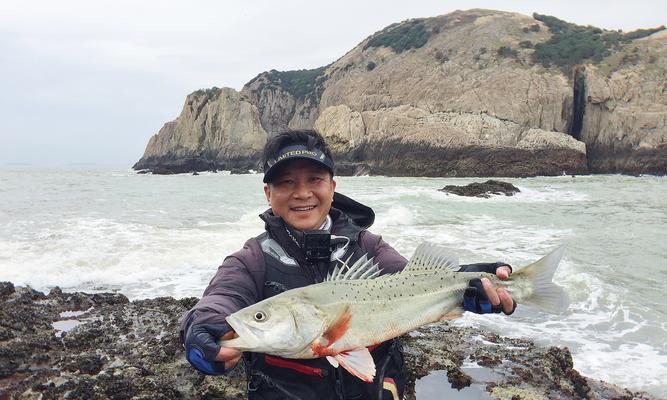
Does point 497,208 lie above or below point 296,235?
below

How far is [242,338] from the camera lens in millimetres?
2207

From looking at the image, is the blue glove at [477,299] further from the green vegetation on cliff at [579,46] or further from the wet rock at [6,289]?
the green vegetation on cliff at [579,46]

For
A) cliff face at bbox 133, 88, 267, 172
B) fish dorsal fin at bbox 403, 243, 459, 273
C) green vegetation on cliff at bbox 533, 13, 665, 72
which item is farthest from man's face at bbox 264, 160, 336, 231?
cliff face at bbox 133, 88, 267, 172

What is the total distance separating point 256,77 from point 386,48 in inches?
1756

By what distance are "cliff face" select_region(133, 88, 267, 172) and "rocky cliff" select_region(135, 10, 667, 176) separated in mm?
9406

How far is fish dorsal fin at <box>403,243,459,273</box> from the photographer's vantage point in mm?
3150

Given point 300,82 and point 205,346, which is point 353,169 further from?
point 205,346

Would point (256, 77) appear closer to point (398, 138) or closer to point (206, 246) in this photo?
point (398, 138)

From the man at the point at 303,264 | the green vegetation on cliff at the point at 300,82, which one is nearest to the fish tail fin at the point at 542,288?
the man at the point at 303,264

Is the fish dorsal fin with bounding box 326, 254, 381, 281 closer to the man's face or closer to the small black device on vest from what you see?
the small black device on vest

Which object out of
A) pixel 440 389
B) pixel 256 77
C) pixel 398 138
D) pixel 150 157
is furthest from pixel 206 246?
pixel 256 77

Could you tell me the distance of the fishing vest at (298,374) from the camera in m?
2.69

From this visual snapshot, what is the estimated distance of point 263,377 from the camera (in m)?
2.70

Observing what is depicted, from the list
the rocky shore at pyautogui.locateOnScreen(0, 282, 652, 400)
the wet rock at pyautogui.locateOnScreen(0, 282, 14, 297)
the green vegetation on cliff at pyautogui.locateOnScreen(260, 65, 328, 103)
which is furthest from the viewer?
the green vegetation on cliff at pyautogui.locateOnScreen(260, 65, 328, 103)
